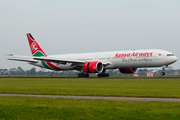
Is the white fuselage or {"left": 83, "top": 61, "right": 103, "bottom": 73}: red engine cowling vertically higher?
the white fuselage

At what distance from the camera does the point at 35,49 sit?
65375mm

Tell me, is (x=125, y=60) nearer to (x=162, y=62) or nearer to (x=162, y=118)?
(x=162, y=62)

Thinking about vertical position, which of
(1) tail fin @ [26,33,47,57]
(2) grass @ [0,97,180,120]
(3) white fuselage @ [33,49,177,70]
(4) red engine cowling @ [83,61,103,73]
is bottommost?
(2) grass @ [0,97,180,120]

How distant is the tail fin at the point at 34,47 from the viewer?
65250 mm

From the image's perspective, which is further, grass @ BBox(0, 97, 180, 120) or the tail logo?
the tail logo

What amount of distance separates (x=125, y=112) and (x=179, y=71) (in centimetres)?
19414

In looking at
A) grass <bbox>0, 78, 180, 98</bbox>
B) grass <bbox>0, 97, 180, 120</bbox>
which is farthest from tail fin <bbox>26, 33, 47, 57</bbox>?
grass <bbox>0, 97, 180, 120</bbox>

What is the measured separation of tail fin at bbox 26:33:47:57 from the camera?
214 feet

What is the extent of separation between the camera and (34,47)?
65.4 metres

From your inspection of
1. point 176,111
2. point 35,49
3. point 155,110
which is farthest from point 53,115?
point 35,49

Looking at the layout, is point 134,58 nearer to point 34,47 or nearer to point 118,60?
point 118,60

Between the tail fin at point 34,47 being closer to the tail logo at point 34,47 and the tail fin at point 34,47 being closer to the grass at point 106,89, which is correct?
the tail logo at point 34,47

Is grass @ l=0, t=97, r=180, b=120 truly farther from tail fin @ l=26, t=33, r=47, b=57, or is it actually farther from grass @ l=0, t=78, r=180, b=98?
tail fin @ l=26, t=33, r=47, b=57

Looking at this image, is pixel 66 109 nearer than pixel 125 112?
No
